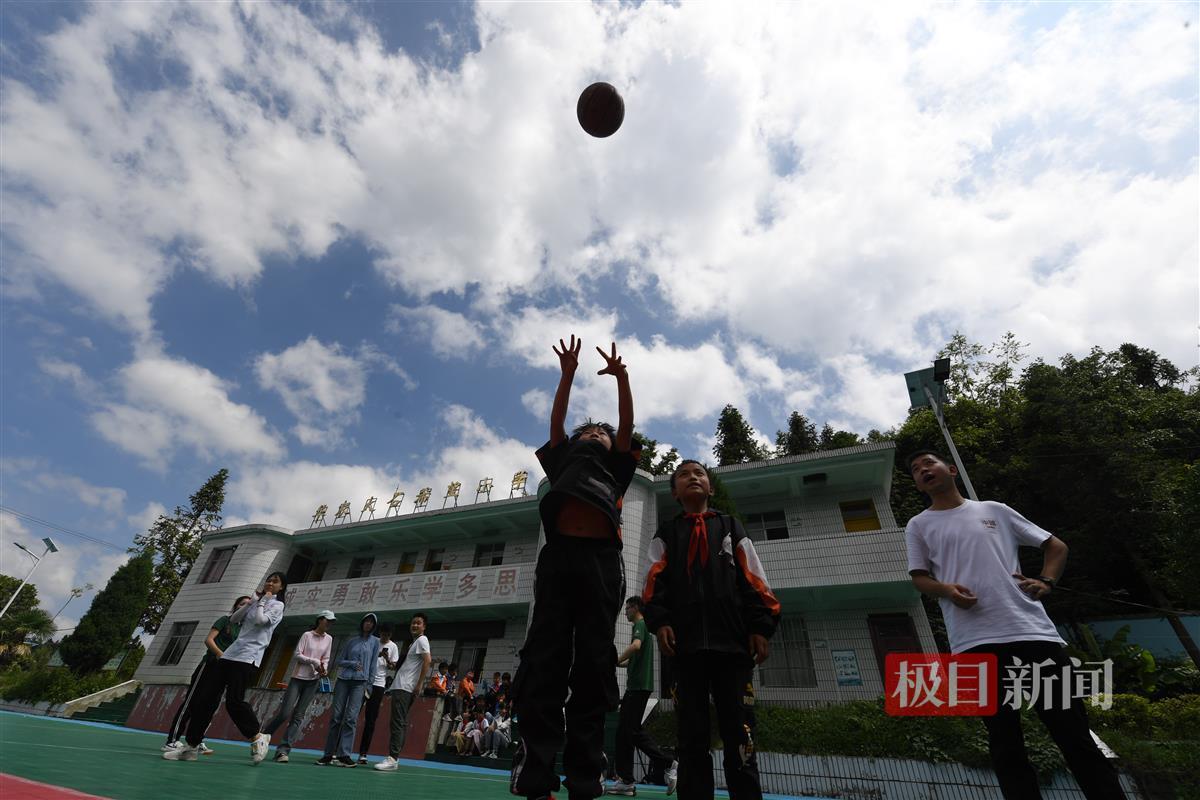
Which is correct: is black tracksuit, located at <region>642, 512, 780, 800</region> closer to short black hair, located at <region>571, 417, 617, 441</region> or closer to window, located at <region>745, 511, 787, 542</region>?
short black hair, located at <region>571, 417, 617, 441</region>

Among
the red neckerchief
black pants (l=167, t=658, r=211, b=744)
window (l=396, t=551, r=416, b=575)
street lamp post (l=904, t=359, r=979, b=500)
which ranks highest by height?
street lamp post (l=904, t=359, r=979, b=500)

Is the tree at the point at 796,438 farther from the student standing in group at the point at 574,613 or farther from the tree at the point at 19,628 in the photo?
the tree at the point at 19,628

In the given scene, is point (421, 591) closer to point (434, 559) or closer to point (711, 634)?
point (434, 559)

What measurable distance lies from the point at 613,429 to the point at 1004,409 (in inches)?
1163

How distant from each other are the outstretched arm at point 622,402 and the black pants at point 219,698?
15.3 ft

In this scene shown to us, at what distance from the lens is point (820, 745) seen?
28.7ft

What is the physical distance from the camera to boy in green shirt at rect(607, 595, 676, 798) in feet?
18.1

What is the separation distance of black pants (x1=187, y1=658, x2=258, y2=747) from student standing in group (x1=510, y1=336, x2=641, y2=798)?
4268 millimetres

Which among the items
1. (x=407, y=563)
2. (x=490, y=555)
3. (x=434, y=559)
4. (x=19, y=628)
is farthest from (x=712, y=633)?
(x=19, y=628)

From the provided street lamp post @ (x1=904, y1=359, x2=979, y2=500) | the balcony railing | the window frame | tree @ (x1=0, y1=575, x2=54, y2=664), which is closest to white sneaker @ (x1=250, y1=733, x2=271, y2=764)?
the balcony railing

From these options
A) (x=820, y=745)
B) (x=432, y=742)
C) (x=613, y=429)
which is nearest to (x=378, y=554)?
(x=432, y=742)

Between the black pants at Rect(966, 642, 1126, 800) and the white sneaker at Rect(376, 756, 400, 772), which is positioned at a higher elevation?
the black pants at Rect(966, 642, 1126, 800)

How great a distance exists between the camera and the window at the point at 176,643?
1858cm

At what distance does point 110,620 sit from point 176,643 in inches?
284
